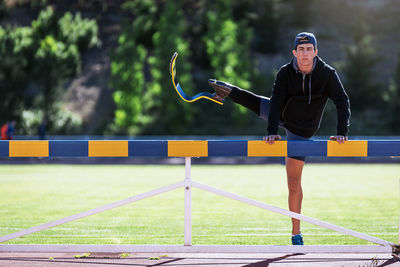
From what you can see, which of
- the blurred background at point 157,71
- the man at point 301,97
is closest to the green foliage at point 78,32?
the blurred background at point 157,71

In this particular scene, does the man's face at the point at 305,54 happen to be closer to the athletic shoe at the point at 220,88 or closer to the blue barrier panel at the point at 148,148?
the athletic shoe at the point at 220,88

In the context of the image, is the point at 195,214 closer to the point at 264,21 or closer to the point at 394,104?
the point at 394,104

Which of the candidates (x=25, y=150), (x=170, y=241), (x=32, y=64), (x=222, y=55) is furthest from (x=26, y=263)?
(x=32, y=64)

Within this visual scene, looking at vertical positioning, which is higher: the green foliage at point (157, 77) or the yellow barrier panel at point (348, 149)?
the green foliage at point (157, 77)

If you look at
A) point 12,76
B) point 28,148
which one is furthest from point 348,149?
point 12,76

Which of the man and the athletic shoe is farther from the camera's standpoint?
the athletic shoe

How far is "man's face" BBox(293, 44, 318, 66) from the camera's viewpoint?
16.9 feet

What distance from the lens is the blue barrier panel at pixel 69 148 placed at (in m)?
4.63

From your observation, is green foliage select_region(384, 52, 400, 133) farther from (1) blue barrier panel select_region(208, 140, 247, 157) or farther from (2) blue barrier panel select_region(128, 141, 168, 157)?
(2) blue barrier panel select_region(128, 141, 168, 157)

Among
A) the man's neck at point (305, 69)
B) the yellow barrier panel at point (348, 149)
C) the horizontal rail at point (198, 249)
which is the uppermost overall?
the man's neck at point (305, 69)

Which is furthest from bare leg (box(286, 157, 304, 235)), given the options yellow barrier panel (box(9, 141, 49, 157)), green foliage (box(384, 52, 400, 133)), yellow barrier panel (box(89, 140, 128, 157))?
green foliage (box(384, 52, 400, 133))

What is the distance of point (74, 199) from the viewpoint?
36.3ft

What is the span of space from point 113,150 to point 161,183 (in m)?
11.0

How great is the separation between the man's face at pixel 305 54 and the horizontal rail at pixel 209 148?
3.03 feet
